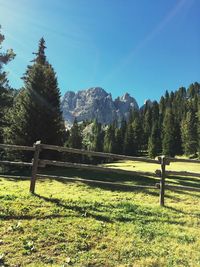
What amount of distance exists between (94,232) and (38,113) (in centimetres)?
2029

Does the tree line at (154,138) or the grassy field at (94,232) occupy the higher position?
the tree line at (154,138)

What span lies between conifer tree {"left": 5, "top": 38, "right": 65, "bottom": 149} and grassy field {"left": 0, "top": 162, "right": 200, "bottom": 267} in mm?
15857

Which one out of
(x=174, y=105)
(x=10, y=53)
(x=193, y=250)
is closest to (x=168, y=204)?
(x=193, y=250)

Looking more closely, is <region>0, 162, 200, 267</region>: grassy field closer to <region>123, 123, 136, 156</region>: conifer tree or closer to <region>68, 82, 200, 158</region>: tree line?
<region>68, 82, 200, 158</region>: tree line

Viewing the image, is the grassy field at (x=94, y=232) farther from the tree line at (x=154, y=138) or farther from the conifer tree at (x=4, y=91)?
the tree line at (x=154, y=138)

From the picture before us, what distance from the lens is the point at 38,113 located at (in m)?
27.4

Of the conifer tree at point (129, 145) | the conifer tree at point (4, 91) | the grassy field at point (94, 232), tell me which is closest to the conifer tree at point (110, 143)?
the conifer tree at point (129, 145)

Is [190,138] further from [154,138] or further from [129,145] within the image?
[129,145]

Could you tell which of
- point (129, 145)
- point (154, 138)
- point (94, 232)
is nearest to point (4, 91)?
point (94, 232)

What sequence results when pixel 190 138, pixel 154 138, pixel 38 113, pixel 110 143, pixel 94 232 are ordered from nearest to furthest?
pixel 94 232 → pixel 38 113 → pixel 154 138 → pixel 190 138 → pixel 110 143

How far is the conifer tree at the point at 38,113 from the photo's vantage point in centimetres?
2680

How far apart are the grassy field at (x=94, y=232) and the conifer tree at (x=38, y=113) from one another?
15.9 m

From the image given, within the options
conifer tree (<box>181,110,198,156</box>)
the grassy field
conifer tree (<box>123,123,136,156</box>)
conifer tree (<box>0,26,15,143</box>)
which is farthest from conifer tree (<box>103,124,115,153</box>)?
the grassy field

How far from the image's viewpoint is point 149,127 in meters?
126
